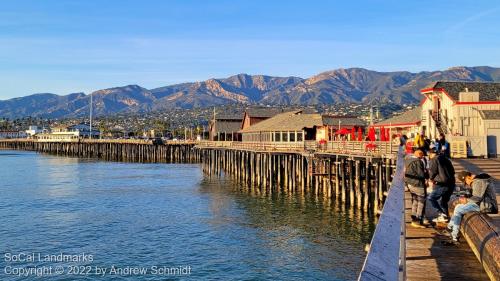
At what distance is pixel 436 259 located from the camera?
24.9ft

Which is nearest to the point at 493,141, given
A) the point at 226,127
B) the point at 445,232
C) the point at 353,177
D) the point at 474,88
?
the point at 474,88

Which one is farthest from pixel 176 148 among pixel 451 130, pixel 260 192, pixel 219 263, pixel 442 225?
pixel 442 225

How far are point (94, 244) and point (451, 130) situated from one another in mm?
23970

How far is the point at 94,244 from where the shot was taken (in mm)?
21531

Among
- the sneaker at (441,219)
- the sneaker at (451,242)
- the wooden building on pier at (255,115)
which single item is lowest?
the sneaker at (451,242)

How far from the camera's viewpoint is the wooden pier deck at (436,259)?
22.3ft

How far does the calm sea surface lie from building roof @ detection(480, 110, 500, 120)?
10878mm

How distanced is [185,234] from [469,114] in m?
20.3

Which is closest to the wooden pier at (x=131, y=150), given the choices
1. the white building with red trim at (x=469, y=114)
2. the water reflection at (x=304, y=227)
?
the water reflection at (x=304, y=227)

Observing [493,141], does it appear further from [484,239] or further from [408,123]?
[484,239]

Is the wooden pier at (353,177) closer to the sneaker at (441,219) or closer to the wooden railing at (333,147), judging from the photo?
the wooden railing at (333,147)

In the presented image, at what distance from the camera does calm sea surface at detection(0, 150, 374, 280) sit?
698 inches

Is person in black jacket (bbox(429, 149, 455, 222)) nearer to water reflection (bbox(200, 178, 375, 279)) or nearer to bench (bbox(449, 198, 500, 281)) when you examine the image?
bench (bbox(449, 198, 500, 281))

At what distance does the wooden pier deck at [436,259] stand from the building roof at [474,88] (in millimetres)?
24125
